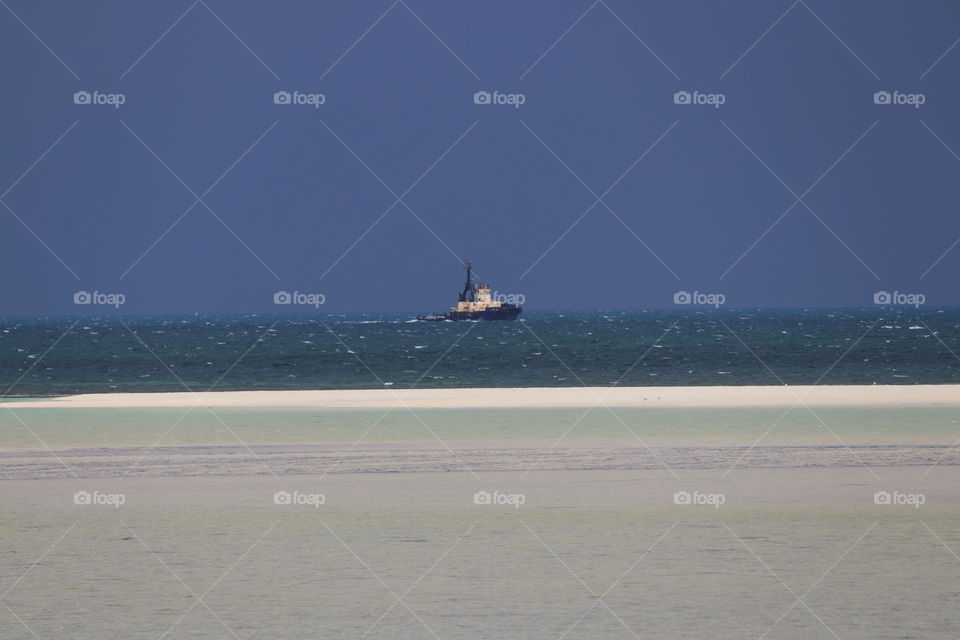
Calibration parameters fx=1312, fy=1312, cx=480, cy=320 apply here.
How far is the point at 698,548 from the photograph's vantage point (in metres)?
17.4

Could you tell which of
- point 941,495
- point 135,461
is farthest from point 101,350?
point 941,495

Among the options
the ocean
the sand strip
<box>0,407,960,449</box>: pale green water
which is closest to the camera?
the ocean

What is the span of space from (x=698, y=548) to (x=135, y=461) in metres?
14.1

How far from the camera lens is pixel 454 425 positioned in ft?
116
